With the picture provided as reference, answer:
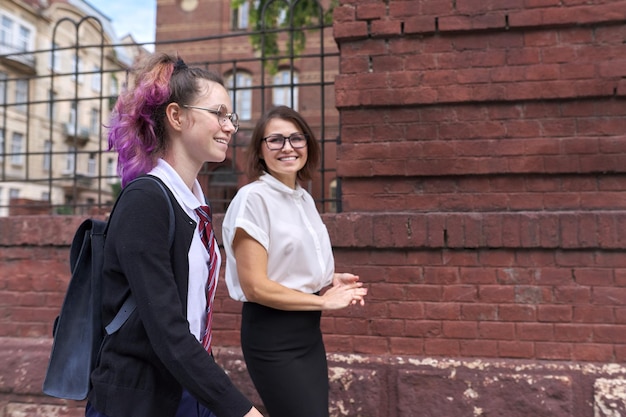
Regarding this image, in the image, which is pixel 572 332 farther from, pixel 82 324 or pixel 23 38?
pixel 23 38

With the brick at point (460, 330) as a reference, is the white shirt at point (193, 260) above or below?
above

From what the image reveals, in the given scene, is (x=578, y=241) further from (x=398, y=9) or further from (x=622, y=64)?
(x=398, y=9)

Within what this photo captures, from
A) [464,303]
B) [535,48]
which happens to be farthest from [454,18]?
[464,303]

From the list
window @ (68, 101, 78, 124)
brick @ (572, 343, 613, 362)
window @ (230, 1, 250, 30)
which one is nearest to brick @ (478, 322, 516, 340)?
brick @ (572, 343, 613, 362)

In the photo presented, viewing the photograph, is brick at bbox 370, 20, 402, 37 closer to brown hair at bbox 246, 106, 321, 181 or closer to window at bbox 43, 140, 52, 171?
brown hair at bbox 246, 106, 321, 181

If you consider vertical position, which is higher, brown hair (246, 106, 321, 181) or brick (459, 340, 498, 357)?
brown hair (246, 106, 321, 181)

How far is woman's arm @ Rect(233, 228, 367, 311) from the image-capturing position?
192cm

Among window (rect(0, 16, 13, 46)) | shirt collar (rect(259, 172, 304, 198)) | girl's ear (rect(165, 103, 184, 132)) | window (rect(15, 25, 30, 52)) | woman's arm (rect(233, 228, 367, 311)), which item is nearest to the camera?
girl's ear (rect(165, 103, 184, 132))

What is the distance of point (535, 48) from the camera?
10.1ft

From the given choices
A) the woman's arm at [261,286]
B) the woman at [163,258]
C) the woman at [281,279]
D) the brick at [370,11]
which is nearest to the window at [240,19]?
the brick at [370,11]

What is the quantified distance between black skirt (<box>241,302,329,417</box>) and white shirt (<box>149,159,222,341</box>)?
1.76 feet

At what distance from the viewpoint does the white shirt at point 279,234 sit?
2006 mm

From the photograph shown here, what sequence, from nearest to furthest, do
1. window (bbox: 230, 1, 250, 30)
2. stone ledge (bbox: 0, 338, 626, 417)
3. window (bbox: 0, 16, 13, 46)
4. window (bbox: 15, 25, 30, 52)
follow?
1. stone ledge (bbox: 0, 338, 626, 417)
2. window (bbox: 230, 1, 250, 30)
3. window (bbox: 0, 16, 13, 46)
4. window (bbox: 15, 25, 30, 52)

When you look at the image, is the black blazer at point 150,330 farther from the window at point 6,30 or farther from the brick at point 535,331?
the window at point 6,30
